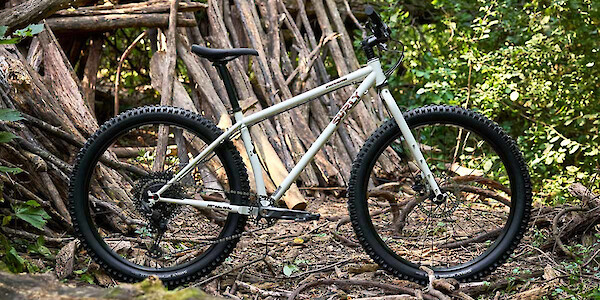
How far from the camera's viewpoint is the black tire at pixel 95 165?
288 cm

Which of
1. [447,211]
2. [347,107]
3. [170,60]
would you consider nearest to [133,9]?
[170,60]

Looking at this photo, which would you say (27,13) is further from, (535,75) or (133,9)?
(535,75)

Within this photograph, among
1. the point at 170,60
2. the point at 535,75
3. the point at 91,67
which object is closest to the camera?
the point at 170,60

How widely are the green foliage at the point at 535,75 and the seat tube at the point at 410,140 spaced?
8.48ft

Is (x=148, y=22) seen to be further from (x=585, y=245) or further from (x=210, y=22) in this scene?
(x=585, y=245)

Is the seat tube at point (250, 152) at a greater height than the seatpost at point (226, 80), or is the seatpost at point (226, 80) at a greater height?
the seatpost at point (226, 80)

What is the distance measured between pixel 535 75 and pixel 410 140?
3446 mm

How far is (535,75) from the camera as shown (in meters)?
5.86

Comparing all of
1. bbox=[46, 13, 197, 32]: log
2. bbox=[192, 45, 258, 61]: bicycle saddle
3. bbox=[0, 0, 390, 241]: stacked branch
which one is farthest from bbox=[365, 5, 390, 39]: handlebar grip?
bbox=[46, 13, 197, 32]: log

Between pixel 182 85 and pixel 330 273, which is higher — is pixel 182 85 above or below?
above

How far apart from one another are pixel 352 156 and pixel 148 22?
172cm

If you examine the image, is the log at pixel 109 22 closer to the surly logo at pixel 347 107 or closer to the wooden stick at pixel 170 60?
the wooden stick at pixel 170 60

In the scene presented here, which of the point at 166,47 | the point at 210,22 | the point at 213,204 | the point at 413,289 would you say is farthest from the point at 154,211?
the point at 210,22

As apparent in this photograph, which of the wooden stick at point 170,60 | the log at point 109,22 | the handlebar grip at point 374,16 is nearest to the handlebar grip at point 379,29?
the handlebar grip at point 374,16
